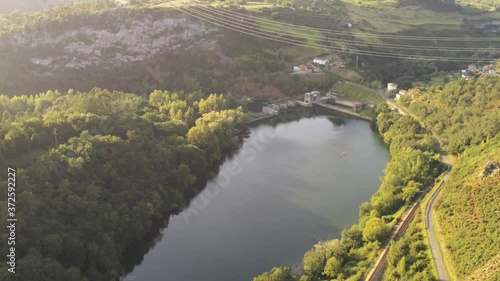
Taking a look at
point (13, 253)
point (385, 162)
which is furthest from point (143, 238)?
point (385, 162)

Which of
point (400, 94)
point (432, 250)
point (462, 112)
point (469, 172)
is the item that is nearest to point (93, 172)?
point (432, 250)

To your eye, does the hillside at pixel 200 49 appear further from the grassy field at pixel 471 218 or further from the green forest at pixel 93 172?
the grassy field at pixel 471 218

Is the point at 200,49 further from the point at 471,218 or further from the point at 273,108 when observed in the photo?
the point at 471,218

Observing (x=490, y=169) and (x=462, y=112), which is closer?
(x=490, y=169)

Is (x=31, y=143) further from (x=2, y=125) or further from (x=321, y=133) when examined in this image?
(x=321, y=133)

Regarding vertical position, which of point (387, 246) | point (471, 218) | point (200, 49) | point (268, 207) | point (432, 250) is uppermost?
point (471, 218)

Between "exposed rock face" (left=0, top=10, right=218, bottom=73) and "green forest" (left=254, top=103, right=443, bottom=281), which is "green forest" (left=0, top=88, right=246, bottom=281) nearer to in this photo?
"green forest" (left=254, top=103, right=443, bottom=281)
